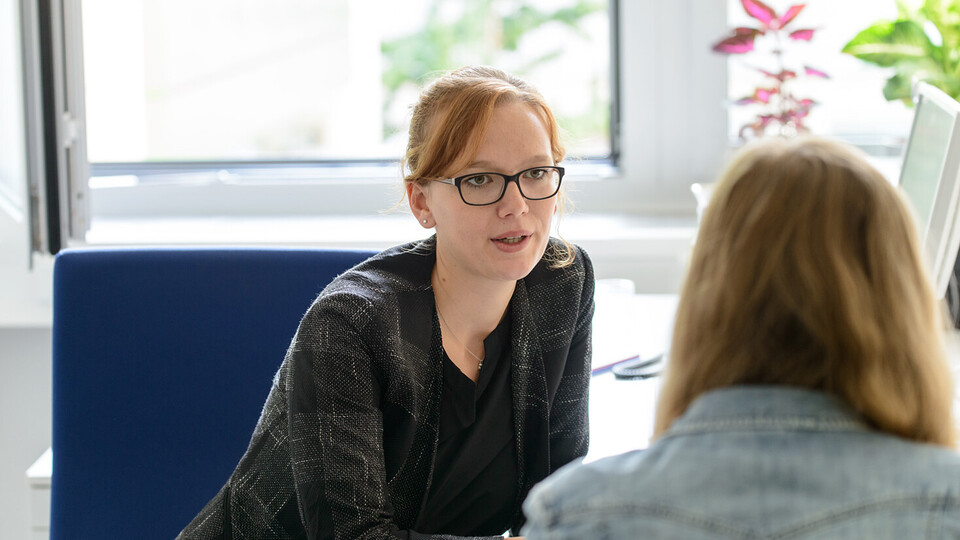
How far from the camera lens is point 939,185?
4.76 ft

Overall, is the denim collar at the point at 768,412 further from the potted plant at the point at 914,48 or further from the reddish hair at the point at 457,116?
the potted plant at the point at 914,48

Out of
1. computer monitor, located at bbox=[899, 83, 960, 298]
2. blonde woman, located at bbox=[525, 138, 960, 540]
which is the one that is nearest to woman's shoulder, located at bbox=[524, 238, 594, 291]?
computer monitor, located at bbox=[899, 83, 960, 298]

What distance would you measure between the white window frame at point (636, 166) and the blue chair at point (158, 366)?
1.00m

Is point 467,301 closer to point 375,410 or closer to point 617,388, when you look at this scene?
point 375,410

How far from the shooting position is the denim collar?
63cm

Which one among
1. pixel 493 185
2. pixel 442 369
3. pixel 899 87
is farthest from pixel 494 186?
pixel 899 87

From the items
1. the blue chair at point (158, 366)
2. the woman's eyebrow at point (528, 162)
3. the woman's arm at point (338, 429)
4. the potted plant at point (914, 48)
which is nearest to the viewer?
the woman's arm at point (338, 429)

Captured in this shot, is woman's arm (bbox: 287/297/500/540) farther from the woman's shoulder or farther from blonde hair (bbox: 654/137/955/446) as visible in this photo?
blonde hair (bbox: 654/137/955/446)

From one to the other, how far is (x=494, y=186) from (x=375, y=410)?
0.31 m

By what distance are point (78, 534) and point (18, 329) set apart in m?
0.98

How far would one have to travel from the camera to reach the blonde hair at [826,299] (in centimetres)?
65

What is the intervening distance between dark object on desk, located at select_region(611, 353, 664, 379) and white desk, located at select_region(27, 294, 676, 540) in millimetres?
12

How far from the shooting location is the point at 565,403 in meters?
1.32

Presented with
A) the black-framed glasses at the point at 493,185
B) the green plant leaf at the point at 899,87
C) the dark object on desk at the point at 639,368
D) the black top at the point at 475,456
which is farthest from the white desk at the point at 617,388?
the green plant leaf at the point at 899,87
